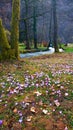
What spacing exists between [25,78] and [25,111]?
2.93 meters

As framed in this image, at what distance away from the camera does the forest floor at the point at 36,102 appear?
5.97 metres

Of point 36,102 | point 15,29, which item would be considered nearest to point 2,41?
point 15,29

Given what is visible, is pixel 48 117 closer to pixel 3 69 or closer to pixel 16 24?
pixel 3 69

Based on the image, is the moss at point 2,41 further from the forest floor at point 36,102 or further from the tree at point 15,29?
the forest floor at point 36,102

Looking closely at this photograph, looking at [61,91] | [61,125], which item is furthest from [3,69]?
[61,125]

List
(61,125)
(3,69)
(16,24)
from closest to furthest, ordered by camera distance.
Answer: (61,125) → (3,69) → (16,24)

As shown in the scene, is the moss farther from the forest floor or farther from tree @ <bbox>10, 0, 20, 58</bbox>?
the forest floor

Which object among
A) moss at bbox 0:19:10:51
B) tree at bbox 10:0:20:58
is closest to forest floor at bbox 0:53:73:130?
moss at bbox 0:19:10:51

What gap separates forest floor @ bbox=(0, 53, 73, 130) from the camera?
5.97 m

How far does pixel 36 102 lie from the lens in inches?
272

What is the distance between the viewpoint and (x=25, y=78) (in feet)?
30.5

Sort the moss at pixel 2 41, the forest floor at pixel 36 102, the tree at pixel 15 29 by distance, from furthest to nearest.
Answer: the tree at pixel 15 29 < the moss at pixel 2 41 < the forest floor at pixel 36 102

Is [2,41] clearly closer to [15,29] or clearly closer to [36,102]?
[15,29]

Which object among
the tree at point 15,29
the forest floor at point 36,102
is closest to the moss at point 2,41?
the tree at point 15,29
